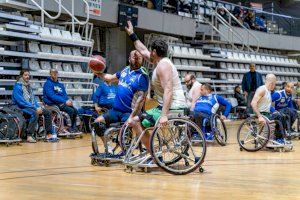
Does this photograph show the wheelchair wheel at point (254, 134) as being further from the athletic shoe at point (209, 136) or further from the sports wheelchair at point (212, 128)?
the athletic shoe at point (209, 136)

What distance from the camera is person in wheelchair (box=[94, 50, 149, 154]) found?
21.1 feet

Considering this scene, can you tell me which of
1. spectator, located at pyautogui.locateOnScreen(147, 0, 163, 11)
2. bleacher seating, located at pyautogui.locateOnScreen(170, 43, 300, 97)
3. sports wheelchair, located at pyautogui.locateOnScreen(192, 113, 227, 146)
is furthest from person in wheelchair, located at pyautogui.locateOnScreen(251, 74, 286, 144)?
spectator, located at pyautogui.locateOnScreen(147, 0, 163, 11)

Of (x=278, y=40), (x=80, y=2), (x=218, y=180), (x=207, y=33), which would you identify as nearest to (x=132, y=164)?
(x=218, y=180)

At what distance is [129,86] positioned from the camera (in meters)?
6.52

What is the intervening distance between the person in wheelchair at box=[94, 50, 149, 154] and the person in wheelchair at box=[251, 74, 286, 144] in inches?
108

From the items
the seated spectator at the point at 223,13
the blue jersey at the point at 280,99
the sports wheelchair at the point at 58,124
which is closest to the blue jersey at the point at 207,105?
the blue jersey at the point at 280,99

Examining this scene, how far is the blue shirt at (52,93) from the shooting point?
1069 centimetres

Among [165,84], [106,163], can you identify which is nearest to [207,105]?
[106,163]

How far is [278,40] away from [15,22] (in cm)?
1310

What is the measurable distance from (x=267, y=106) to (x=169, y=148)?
334 cm

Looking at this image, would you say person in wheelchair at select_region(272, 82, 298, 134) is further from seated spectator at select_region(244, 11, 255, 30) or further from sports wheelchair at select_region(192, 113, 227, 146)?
seated spectator at select_region(244, 11, 255, 30)

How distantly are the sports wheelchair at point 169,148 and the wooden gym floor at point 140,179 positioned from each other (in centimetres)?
11

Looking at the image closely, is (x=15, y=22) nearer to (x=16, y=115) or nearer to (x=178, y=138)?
(x=16, y=115)

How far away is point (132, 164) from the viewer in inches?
245
